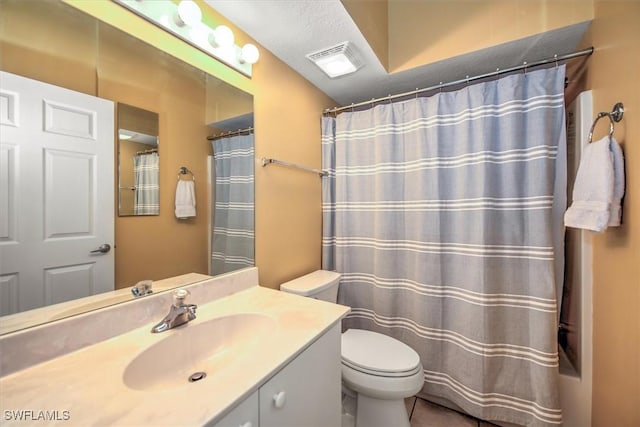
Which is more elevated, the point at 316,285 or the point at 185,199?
the point at 185,199

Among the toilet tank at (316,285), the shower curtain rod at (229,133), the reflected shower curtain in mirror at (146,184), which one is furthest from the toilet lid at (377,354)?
the shower curtain rod at (229,133)

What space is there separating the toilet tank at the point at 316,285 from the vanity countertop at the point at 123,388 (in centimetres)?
56

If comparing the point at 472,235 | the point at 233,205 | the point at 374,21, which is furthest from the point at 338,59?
the point at 472,235

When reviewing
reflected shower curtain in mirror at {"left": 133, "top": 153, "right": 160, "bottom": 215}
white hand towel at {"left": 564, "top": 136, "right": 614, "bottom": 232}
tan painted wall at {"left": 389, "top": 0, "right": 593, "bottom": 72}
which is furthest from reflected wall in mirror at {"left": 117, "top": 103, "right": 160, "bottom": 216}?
white hand towel at {"left": 564, "top": 136, "right": 614, "bottom": 232}

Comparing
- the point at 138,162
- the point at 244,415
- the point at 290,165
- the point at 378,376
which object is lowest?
the point at 378,376

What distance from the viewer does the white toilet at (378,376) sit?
1.17m

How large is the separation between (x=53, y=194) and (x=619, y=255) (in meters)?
1.98

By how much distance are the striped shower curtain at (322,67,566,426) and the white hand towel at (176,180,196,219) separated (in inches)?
42.9

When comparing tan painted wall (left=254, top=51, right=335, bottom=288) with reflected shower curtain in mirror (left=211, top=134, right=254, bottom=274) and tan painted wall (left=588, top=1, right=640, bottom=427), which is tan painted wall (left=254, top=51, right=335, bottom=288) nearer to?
reflected shower curtain in mirror (left=211, top=134, right=254, bottom=274)

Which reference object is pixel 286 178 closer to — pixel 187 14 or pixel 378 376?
pixel 187 14

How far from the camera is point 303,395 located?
76cm

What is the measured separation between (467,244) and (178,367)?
4.90 ft

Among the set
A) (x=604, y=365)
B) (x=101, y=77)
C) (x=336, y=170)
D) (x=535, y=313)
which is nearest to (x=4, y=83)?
(x=101, y=77)

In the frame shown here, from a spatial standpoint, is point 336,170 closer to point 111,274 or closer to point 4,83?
point 111,274
